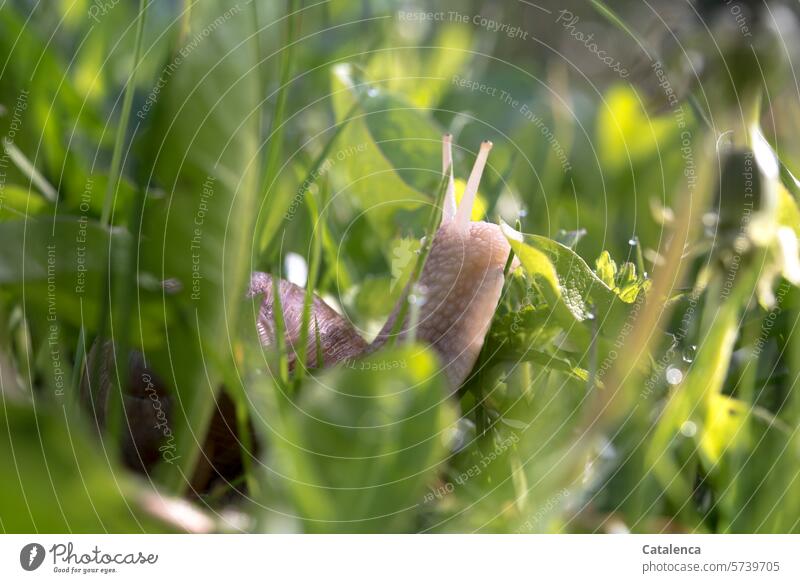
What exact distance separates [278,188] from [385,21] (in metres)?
0.19

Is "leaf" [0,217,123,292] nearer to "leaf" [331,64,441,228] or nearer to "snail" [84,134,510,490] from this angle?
"snail" [84,134,510,490]

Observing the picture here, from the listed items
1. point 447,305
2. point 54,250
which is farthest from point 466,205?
point 54,250

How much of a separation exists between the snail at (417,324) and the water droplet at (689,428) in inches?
3.3

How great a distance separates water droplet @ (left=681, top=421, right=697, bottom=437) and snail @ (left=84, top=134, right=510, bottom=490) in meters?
0.08

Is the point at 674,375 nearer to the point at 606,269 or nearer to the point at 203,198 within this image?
the point at 606,269

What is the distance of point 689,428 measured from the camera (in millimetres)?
328

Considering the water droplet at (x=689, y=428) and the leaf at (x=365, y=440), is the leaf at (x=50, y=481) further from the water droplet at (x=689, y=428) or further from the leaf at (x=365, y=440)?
the water droplet at (x=689, y=428)

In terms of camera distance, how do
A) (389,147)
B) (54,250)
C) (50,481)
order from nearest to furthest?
(50,481)
(54,250)
(389,147)

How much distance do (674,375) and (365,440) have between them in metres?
0.15

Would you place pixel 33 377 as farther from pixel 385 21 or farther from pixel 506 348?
pixel 385 21

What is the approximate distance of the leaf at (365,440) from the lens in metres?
0.23

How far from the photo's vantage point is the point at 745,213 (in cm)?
38
